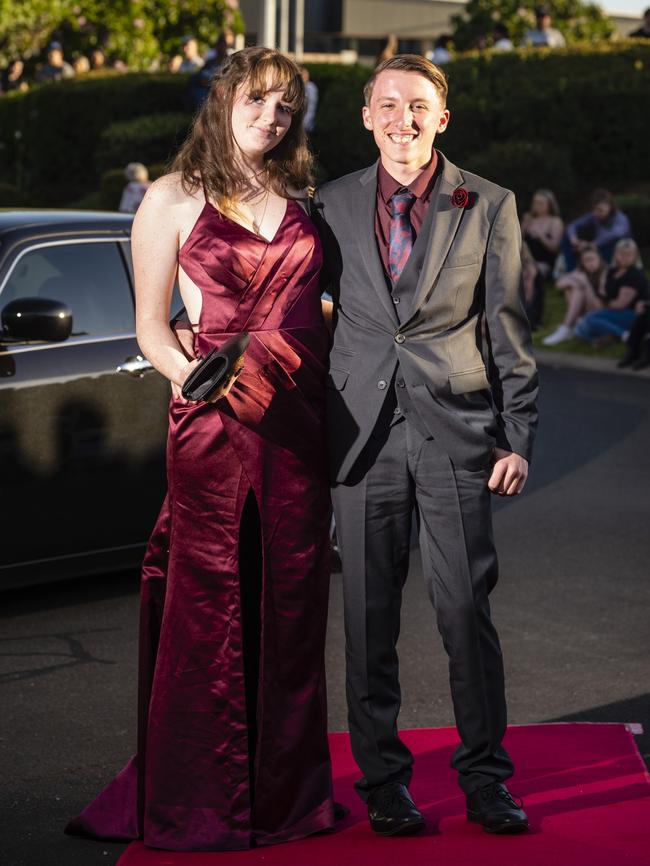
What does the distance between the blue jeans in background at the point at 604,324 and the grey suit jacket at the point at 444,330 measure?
12.1 m

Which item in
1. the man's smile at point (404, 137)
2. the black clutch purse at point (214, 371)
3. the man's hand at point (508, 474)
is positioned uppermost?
the man's smile at point (404, 137)

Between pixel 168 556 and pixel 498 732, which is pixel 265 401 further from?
pixel 498 732

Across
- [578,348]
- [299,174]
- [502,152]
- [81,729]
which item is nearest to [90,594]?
[81,729]

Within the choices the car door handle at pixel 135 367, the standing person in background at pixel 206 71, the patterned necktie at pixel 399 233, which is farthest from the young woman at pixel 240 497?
the standing person in background at pixel 206 71

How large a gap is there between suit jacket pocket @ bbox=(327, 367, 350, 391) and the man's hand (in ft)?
1.63

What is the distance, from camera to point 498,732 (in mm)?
4383

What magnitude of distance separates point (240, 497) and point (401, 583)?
0.55 metres

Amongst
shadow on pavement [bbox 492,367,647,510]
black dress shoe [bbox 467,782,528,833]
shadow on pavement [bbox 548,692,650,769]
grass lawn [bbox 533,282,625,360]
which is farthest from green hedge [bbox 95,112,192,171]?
black dress shoe [bbox 467,782,528,833]

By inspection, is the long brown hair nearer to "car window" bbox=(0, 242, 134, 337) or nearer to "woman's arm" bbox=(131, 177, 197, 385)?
"woman's arm" bbox=(131, 177, 197, 385)

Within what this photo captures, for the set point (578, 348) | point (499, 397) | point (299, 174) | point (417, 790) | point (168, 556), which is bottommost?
point (578, 348)

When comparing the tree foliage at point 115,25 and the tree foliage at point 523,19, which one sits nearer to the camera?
the tree foliage at point 115,25

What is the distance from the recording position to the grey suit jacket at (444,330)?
425cm

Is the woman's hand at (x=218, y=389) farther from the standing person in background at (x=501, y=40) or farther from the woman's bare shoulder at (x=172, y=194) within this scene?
the standing person in background at (x=501, y=40)

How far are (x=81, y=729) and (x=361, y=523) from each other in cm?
169
